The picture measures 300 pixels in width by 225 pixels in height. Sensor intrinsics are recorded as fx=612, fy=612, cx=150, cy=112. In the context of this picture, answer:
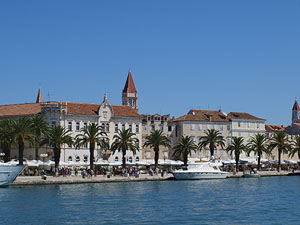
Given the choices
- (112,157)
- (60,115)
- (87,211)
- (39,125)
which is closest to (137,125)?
(112,157)

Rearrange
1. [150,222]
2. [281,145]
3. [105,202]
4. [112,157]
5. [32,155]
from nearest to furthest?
[150,222] → [105,202] → [32,155] → [112,157] → [281,145]

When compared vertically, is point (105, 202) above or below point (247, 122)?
below

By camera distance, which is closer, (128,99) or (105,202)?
(105,202)

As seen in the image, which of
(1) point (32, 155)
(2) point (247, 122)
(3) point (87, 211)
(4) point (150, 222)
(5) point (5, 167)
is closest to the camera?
(4) point (150, 222)

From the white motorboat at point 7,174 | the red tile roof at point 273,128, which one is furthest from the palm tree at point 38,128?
the red tile roof at point 273,128

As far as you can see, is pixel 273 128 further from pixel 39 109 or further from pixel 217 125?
pixel 39 109

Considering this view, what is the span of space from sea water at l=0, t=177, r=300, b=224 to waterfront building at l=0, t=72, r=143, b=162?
3150 cm

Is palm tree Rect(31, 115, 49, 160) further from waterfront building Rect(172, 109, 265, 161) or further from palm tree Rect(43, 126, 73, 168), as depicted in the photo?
waterfront building Rect(172, 109, 265, 161)

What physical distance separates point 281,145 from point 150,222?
76283 mm

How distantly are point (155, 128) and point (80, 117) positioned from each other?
18246 mm

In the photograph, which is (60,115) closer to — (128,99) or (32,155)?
(32,155)

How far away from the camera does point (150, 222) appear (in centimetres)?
4128

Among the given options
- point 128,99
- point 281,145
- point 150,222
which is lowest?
point 150,222

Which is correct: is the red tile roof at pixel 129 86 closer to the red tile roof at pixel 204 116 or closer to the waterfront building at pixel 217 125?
the waterfront building at pixel 217 125
